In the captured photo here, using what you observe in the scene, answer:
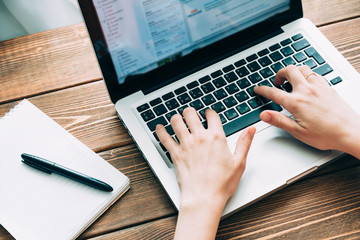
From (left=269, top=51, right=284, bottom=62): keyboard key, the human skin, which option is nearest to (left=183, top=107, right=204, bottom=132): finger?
the human skin

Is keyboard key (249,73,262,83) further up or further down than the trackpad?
further up

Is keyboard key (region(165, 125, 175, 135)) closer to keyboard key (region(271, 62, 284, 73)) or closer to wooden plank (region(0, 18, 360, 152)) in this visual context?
wooden plank (region(0, 18, 360, 152))

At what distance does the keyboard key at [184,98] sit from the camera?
638 mm

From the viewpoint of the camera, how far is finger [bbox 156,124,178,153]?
1.90 ft

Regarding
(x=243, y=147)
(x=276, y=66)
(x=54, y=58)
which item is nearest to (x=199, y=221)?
(x=243, y=147)

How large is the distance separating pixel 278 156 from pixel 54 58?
21.8 inches

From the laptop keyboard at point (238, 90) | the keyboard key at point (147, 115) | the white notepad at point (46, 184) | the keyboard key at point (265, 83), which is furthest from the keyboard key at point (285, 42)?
the white notepad at point (46, 184)

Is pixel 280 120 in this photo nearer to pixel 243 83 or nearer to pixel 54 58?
pixel 243 83

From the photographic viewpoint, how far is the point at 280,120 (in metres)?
0.58

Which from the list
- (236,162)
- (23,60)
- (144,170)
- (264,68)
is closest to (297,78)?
(264,68)

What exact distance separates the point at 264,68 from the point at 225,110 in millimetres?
129

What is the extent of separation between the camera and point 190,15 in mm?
606

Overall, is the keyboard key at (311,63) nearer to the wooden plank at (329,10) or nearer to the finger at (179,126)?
the wooden plank at (329,10)

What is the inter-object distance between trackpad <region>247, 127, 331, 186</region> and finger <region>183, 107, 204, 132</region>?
10 centimetres
